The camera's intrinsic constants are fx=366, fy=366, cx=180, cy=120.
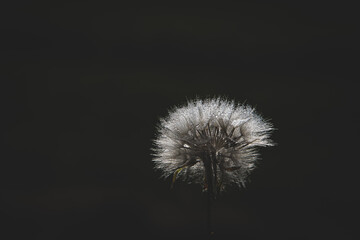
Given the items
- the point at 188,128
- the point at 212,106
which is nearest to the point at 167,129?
the point at 188,128

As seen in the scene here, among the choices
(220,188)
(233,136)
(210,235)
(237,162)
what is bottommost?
(210,235)

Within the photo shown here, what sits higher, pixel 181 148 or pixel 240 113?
pixel 240 113

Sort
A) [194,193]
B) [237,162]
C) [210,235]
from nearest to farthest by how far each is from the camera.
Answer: [210,235]
[237,162]
[194,193]

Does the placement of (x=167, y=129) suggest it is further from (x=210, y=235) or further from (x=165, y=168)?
(x=210, y=235)

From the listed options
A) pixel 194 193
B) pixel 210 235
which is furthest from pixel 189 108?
pixel 194 193


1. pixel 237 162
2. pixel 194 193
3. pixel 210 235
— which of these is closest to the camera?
pixel 210 235

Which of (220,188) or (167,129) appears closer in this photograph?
(220,188)
